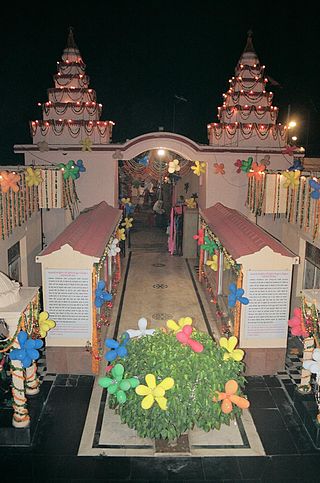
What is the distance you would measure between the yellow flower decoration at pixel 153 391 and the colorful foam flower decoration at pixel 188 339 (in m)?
0.79

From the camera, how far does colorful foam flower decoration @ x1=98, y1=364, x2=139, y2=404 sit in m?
7.59

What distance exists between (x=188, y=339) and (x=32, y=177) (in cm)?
874

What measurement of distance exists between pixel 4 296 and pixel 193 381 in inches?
140

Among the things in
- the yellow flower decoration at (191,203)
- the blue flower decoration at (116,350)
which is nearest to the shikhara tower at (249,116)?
the yellow flower decoration at (191,203)

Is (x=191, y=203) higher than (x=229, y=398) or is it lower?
higher

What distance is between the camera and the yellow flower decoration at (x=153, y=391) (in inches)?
285

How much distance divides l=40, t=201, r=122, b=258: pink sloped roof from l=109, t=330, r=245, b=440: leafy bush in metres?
3.64

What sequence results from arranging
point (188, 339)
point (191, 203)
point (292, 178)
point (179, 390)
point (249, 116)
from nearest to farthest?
point (179, 390)
point (188, 339)
point (292, 178)
point (249, 116)
point (191, 203)

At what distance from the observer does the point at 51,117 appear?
20.5 meters

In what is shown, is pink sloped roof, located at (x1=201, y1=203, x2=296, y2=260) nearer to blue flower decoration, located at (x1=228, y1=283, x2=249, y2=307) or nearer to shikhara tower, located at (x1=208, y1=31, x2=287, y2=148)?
blue flower decoration, located at (x1=228, y1=283, x2=249, y2=307)

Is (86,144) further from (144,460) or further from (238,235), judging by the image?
(144,460)

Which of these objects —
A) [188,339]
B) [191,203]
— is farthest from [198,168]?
[188,339]

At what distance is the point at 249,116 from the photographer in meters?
20.5

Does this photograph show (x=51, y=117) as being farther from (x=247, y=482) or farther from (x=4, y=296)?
(x=247, y=482)
